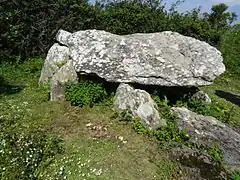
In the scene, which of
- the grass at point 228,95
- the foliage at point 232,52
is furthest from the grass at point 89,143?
the foliage at point 232,52

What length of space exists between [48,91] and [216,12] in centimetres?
1726

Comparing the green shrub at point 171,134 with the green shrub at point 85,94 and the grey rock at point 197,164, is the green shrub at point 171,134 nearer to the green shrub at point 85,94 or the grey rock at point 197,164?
the grey rock at point 197,164

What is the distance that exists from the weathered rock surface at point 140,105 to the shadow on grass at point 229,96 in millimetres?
5980

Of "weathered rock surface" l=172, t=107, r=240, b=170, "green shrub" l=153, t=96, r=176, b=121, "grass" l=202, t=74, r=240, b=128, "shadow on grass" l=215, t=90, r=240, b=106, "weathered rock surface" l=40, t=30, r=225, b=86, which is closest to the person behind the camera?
"weathered rock surface" l=172, t=107, r=240, b=170

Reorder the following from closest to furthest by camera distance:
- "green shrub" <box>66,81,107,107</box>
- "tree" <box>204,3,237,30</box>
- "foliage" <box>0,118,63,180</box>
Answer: "foliage" <box>0,118,63,180</box>, "green shrub" <box>66,81,107,107</box>, "tree" <box>204,3,237,30</box>

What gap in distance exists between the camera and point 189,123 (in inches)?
449

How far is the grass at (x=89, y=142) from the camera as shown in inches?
355

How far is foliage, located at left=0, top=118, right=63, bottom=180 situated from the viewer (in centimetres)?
860

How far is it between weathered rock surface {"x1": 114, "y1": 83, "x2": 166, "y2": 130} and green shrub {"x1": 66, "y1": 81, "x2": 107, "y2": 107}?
0.59m

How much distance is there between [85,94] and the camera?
11859mm

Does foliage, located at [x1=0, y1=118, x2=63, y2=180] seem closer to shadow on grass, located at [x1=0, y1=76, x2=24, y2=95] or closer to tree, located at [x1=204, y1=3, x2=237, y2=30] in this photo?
shadow on grass, located at [x1=0, y1=76, x2=24, y2=95]

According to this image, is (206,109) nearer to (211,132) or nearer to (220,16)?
(211,132)

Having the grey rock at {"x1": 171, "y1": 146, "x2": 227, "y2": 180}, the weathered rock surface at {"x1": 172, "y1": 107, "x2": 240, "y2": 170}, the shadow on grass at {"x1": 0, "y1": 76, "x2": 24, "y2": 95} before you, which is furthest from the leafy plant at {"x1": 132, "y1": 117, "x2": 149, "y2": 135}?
the shadow on grass at {"x1": 0, "y1": 76, "x2": 24, "y2": 95}

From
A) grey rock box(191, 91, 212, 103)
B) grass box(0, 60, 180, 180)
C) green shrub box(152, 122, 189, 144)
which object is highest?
grey rock box(191, 91, 212, 103)
